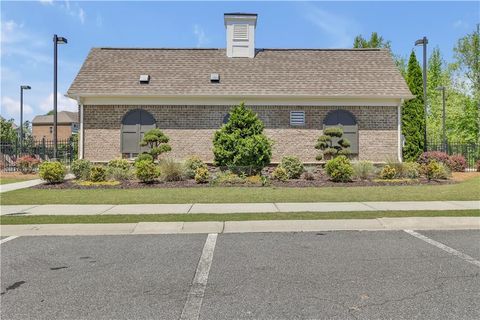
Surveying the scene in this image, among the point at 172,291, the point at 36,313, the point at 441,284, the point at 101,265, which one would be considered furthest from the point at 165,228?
the point at 441,284

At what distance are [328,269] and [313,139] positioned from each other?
15.4 metres

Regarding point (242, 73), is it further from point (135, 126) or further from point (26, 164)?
point (26, 164)

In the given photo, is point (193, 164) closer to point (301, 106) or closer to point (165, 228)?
point (301, 106)

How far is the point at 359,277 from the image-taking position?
4.98 m

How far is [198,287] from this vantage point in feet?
15.3

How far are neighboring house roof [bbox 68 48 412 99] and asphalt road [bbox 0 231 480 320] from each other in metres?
13.9

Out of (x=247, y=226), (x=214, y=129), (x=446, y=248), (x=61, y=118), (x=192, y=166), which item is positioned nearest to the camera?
(x=446, y=248)

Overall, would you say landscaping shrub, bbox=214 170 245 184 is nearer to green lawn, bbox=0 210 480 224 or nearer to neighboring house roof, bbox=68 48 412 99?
neighboring house roof, bbox=68 48 412 99

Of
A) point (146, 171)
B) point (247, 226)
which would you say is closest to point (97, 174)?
point (146, 171)

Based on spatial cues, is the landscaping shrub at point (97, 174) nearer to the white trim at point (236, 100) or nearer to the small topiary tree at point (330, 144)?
the white trim at point (236, 100)

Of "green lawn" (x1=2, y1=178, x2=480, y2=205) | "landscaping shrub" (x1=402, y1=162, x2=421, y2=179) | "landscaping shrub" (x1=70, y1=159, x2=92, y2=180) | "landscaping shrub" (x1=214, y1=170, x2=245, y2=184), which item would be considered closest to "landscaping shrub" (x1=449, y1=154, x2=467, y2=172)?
"landscaping shrub" (x1=402, y1=162, x2=421, y2=179)

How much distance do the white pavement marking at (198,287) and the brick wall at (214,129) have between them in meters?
13.8

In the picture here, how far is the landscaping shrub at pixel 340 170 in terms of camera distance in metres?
16.2

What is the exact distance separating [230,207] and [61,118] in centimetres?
7384
